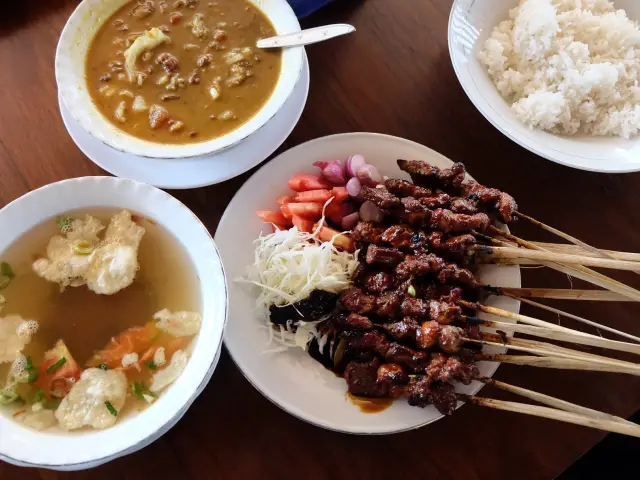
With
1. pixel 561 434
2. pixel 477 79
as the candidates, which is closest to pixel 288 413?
pixel 561 434

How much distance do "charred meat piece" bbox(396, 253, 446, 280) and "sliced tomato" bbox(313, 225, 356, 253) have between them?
240 millimetres

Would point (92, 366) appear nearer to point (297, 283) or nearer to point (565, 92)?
point (297, 283)

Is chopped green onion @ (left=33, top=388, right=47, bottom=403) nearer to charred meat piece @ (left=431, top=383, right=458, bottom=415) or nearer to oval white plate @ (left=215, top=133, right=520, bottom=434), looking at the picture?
oval white plate @ (left=215, top=133, right=520, bottom=434)

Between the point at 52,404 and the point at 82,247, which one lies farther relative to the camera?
the point at 82,247

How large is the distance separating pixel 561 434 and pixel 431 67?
1630 mm

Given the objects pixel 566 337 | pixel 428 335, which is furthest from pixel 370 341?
pixel 566 337

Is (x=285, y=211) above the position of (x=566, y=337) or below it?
above

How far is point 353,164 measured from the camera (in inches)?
84.8

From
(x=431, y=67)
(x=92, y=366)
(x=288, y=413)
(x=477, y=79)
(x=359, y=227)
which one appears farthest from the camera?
(x=431, y=67)

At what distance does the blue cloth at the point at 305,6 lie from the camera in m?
2.30

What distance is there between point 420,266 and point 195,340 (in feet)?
2.73

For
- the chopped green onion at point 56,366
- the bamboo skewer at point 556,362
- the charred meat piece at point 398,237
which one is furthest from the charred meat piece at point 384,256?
the chopped green onion at point 56,366

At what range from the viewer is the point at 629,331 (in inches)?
85.5

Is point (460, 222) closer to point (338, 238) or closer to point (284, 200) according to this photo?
point (338, 238)
